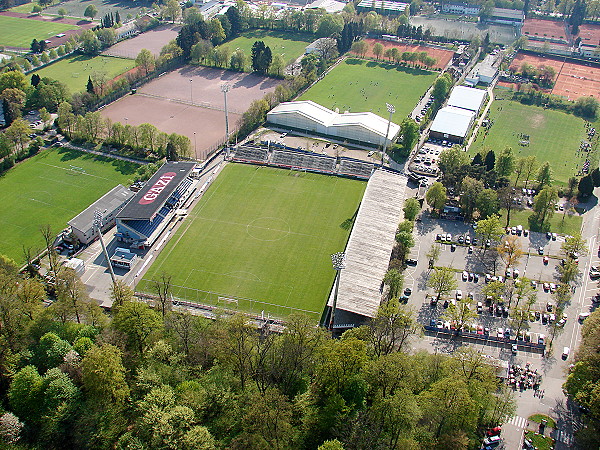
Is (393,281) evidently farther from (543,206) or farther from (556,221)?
(556,221)

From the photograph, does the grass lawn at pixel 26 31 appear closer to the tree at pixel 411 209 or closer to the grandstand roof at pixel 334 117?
the grandstand roof at pixel 334 117

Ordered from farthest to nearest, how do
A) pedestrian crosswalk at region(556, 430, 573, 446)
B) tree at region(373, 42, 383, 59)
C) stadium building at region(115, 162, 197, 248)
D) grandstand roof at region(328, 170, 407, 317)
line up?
tree at region(373, 42, 383, 59) → stadium building at region(115, 162, 197, 248) → grandstand roof at region(328, 170, 407, 317) → pedestrian crosswalk at region(556, 430, 573, 446)

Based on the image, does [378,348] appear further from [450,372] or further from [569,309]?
[569,309]

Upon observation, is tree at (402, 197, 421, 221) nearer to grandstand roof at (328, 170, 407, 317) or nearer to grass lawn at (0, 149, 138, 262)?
grandstand roof at (328, 170, 407, 317)

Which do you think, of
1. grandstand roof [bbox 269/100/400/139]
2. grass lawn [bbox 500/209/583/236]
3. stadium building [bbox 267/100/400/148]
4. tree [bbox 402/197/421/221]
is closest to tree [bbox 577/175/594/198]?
grass lawn [bbox 500/209/583/236]

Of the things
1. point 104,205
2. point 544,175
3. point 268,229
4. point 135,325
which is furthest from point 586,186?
point 104,205

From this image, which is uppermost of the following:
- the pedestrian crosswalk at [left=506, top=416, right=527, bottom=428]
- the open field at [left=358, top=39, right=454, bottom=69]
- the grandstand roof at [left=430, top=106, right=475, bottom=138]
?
the open field at [left=358, top=39, right=454, bottom=69]

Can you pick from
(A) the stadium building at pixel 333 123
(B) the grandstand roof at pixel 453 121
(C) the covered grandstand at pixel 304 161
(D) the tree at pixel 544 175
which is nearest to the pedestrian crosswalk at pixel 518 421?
(D) the tree at pixel 544 175
